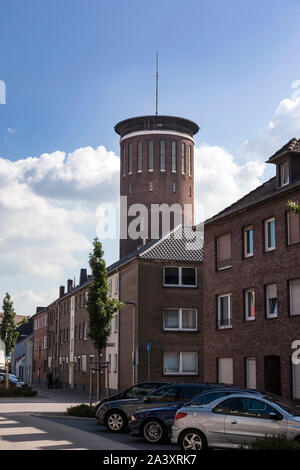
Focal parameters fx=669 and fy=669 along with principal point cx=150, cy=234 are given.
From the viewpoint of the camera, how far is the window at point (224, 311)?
3250cm

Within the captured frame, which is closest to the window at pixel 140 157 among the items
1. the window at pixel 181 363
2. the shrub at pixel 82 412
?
the window at pixel 181 363

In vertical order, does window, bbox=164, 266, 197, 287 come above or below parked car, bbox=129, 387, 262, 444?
above

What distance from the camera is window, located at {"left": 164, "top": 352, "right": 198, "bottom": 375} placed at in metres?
42.7

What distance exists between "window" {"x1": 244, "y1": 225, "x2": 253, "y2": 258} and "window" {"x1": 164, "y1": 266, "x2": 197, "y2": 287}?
13310 mm

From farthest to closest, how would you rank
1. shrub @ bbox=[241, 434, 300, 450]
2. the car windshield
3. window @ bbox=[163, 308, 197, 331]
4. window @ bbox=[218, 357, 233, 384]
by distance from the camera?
window @ bbox=[163, 308, 197, 331]
window @ bbox=[218, 357, 233, 384]
the car windshield
shrub @ bbox=[241, 434, 300, 450]

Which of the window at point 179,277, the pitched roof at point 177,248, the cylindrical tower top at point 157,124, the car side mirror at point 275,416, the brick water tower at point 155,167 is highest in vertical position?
the cylindrical tower top at point 157,124

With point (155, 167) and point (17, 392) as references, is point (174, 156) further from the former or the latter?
point (17, 392)

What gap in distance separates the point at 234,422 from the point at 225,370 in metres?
17.6

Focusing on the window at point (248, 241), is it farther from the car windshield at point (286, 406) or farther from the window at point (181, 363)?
the car windshield at point (286, 406)

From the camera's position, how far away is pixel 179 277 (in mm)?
44094

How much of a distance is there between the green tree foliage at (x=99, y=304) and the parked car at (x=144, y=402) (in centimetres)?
853

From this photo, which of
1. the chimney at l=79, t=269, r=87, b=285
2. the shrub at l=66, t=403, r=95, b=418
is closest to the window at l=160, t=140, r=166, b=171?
the chimney at l=79, t=269, r=87, b=285

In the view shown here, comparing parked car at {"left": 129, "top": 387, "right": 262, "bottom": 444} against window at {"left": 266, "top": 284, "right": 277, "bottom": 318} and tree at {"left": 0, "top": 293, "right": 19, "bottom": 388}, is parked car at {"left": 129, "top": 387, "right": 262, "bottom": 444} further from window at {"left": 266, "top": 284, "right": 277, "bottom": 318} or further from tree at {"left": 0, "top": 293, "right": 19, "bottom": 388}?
tree at {"left": 0, "top": 293, "right": 19, "bottom": 388}
